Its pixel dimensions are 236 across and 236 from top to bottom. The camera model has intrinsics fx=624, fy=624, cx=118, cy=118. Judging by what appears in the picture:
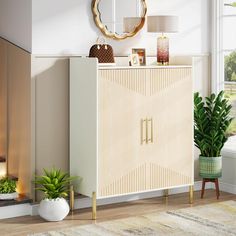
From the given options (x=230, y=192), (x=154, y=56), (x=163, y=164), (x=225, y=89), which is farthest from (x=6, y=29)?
(x=230, y=192)

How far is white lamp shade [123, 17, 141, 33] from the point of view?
18.3ft

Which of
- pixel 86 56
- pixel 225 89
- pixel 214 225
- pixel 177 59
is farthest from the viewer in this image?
pixel 225 89

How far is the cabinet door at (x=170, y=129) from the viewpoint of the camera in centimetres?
536

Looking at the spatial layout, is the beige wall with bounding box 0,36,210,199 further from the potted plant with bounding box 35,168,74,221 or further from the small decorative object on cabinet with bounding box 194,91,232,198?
the small decorative object on cabinet with bounding box 194,91,232,198

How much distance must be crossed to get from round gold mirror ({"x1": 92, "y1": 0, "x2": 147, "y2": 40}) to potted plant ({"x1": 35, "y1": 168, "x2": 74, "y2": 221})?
1.33 metres

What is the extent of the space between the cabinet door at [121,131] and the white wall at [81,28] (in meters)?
0.52

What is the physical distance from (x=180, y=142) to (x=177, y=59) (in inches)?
31.6

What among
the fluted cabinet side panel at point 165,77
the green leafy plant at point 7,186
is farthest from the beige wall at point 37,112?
the fluted cabinet side panel at point 165,77

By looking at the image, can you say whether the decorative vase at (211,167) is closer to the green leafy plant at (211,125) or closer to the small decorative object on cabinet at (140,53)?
the green leafy plant at (211,125)

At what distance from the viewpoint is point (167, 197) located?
589 cm

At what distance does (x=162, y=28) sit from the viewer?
216 inches

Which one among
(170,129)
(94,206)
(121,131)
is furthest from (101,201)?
(170,129)

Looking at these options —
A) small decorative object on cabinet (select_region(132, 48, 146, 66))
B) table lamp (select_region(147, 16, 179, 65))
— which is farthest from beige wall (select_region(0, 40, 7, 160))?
table lamp (select_region(147, 16, 179, 65))

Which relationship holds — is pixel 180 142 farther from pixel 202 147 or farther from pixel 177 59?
pixel 177 59
